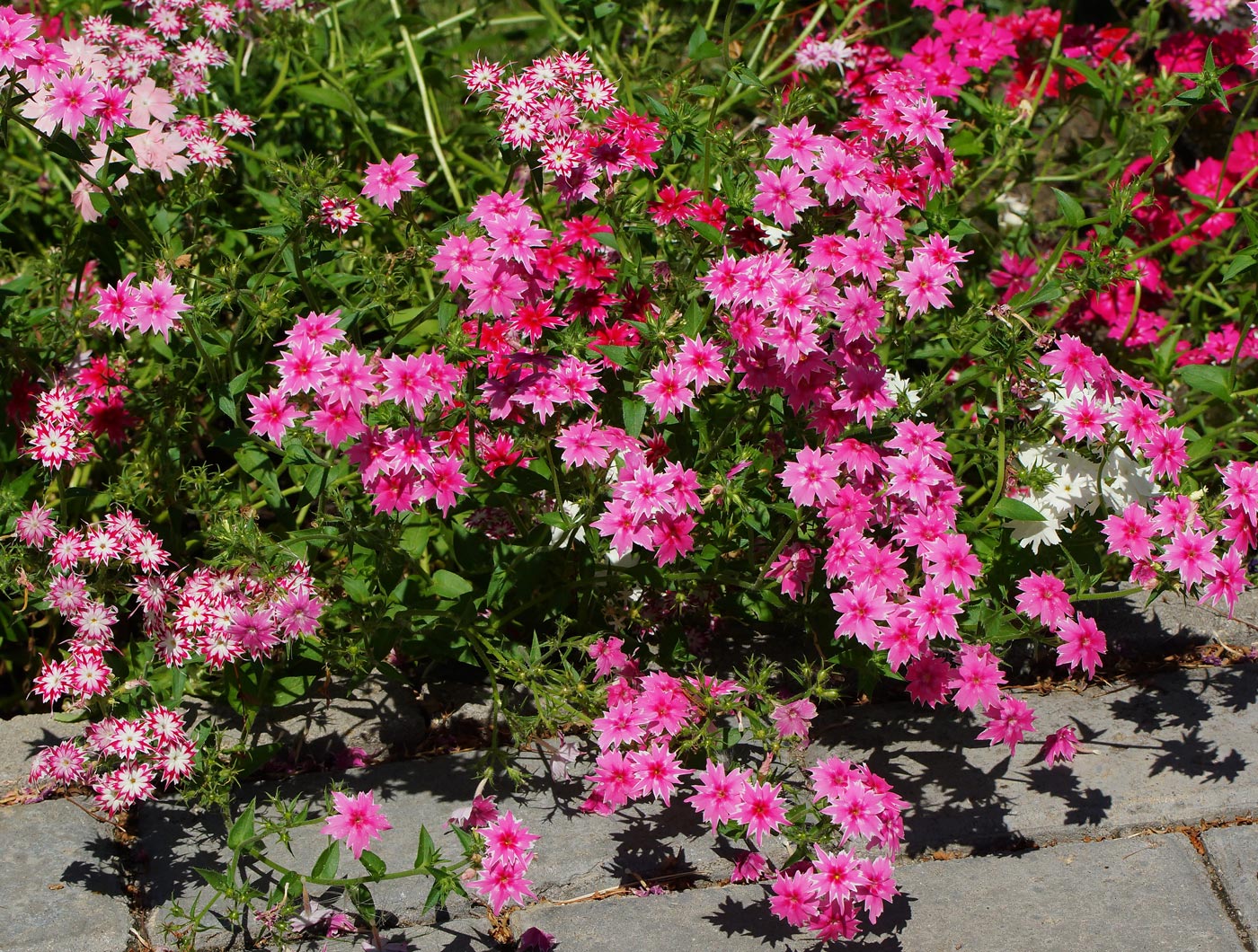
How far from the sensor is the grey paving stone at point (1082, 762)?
102 inches

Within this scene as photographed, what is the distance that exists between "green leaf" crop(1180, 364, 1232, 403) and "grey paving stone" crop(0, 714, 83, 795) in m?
2.45

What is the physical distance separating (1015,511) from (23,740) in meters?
2.07

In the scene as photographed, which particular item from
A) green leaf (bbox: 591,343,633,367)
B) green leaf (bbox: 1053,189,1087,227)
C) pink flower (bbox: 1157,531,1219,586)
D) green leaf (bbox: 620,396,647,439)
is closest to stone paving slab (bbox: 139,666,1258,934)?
pink flower (bbox: 1157,531,1219,586)

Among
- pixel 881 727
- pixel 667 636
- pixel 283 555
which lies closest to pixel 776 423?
pixel 667 636

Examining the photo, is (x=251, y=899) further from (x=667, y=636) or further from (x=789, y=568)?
(x=789, y=568)

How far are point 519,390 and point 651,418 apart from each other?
399 mm

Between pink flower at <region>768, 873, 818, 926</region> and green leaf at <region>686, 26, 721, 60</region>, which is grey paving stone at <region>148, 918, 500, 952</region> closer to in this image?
pink flower at <region>768, 873, 818, 926</region>

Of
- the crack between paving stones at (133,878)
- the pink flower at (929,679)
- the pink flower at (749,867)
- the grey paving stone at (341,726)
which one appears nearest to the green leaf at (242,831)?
the crack between paving stones at (133,878)

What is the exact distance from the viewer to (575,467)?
8.49 ft

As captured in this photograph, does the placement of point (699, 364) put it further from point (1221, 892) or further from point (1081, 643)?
point (1221, 892)

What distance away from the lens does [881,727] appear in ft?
9.20

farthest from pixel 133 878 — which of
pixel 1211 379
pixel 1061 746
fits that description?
pixel 1211 379

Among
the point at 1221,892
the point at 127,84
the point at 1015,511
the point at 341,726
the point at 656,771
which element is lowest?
the point at 1221,892

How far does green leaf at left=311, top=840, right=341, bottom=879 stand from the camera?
2230 millimetres
